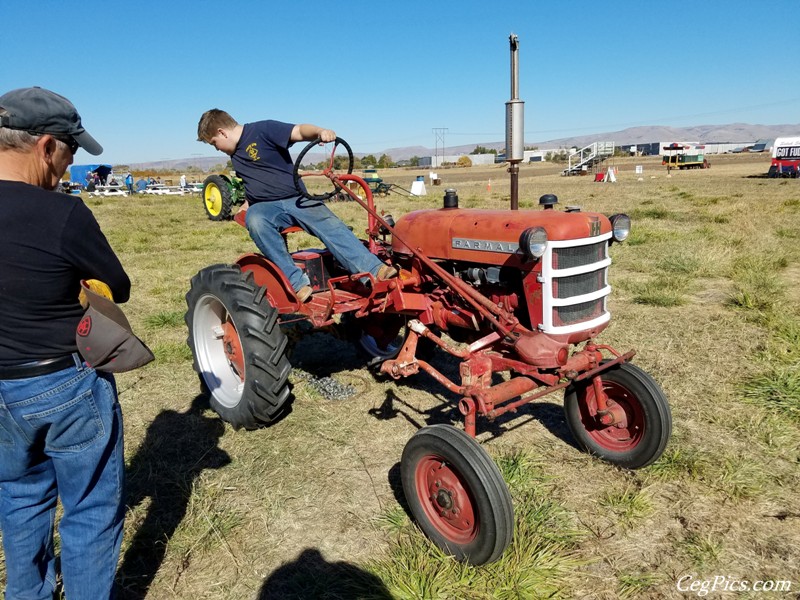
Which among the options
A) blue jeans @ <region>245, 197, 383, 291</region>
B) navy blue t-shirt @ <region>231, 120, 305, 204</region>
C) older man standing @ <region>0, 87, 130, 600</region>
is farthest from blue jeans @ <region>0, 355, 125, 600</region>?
navy blue t-shirt @ <region>231, 120, 305, 204</region>

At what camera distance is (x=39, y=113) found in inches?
67.7

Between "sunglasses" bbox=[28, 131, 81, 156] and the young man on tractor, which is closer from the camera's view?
"sunglasses" bbox=[28, 131, 81, 156]

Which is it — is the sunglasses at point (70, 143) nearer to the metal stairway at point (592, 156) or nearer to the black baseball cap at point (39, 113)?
the black baseball cap at point (39, 113)

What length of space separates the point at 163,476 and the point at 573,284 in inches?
105

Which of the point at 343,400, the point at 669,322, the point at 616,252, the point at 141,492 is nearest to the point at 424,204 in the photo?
the point at 616,252

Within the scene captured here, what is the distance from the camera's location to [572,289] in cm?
305

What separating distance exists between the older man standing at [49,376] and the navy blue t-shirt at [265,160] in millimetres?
2117

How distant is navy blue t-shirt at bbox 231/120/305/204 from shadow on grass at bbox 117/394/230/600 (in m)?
1.74

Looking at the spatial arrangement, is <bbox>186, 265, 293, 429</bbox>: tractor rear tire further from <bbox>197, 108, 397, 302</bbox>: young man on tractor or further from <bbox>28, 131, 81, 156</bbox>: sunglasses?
<bbox>28, 131, 81, 156</bbox>: sunglasses

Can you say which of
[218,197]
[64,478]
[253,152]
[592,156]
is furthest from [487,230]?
[592,156]

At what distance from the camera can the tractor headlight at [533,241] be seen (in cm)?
275

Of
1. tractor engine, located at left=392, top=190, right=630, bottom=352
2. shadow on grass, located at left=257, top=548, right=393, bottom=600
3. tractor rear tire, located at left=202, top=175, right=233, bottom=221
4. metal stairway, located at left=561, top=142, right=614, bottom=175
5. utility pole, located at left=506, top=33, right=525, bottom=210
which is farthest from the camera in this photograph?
metal stairway, located at left=561, top=142, right=614, bottom=175

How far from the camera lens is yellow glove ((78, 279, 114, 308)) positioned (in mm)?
1897

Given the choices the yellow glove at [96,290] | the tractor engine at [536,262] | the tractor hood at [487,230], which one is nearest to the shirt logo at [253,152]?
the tractor hood at [487,230]
